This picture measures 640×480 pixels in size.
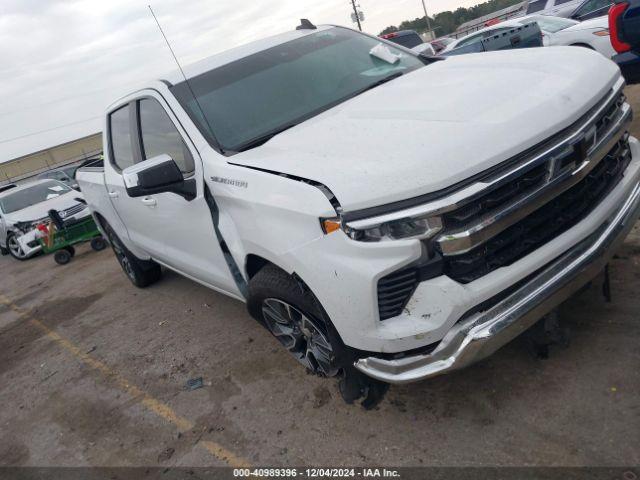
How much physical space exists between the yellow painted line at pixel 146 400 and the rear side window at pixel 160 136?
1.55 meters

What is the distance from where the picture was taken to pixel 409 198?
2.04 meters

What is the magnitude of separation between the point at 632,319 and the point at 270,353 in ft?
7.44

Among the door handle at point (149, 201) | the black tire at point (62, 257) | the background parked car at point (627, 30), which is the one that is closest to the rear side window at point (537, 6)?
the background parked car at point (627, 30)

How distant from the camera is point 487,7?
74.2 metres

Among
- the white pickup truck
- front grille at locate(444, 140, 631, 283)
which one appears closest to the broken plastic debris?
the white pickup truck

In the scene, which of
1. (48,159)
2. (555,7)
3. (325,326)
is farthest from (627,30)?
(48,159)

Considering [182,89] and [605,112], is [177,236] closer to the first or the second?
[182,89]

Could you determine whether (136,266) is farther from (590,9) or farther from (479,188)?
(590,9)

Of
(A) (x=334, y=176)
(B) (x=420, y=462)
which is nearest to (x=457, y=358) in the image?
(B) (x=420, y=462)

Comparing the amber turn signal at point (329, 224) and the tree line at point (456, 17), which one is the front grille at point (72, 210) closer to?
the amber turn signal at point (329, 224)

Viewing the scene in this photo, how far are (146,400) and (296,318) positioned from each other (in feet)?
4.89

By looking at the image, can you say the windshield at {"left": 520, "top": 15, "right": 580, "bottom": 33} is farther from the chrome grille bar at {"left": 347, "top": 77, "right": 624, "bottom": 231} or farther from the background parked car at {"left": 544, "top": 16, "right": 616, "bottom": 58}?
the chrome grille bar at {"left": 347, "top": 77, "right": 624, "bottom": 231}

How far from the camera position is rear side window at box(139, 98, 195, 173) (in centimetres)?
325

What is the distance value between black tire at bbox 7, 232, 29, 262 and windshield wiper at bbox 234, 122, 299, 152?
31.4ft
